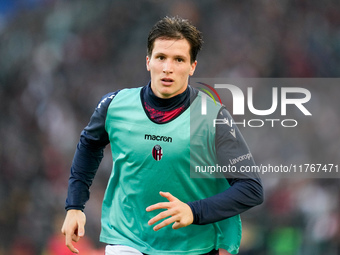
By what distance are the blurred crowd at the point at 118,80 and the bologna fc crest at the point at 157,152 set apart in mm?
4170

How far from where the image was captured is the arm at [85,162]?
3752 millimetres

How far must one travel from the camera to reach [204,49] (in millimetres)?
8328

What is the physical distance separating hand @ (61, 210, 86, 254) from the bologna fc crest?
23.5 inches

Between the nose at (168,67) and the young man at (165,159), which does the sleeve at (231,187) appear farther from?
the nose at (168,67)

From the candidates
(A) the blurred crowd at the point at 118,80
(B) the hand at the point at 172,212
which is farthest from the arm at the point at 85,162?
(A) the blurred crowd at the point at 118,80

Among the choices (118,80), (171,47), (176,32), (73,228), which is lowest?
(73,228)

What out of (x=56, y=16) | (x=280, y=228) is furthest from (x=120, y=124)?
(x=56, y=16)

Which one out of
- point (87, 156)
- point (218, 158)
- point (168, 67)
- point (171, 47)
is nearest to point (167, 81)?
point (168, 67)

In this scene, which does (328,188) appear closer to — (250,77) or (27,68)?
(250,77)

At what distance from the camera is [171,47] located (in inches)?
145

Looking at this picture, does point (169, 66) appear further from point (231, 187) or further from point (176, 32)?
point (231, 187)

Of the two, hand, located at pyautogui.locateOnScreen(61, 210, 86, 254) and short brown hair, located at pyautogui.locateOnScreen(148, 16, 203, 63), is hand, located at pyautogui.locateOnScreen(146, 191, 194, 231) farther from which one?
short brown hair, located at pyautogui.locateOnScreen(148, 16, 203, 63)

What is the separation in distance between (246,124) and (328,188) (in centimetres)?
133

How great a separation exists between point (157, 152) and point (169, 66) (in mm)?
513
